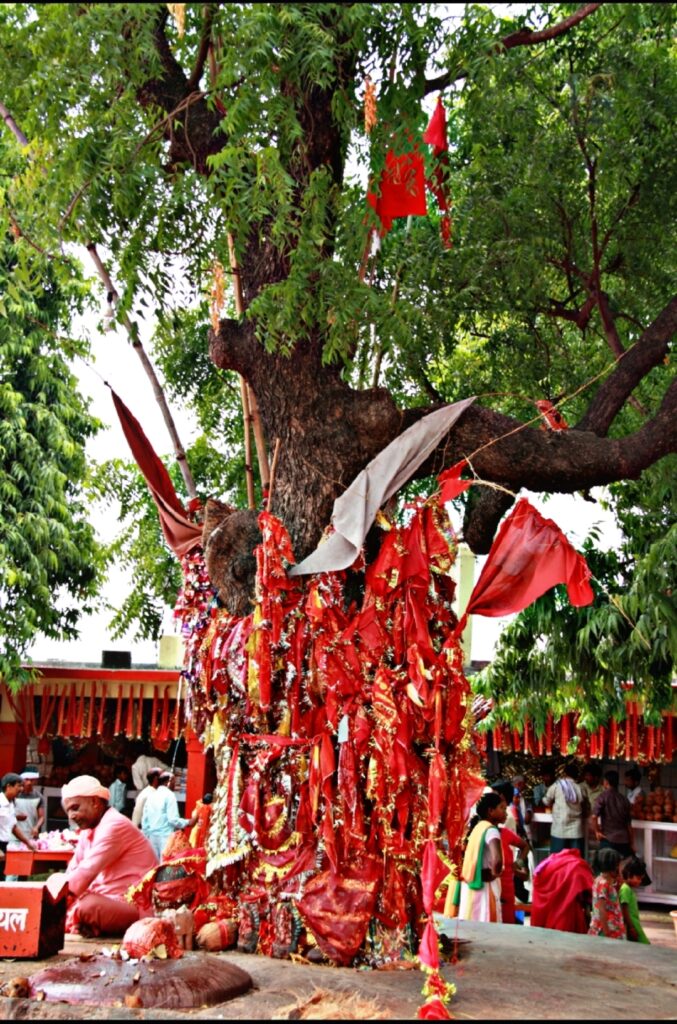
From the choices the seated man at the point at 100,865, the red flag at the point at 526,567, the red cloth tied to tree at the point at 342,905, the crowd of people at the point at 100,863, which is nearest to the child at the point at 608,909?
the red cloth tied to tree at the point at 342,905

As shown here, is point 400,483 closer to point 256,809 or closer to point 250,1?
point 256,809

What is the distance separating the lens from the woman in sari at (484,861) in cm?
823

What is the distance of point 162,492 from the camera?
8648 millimetres

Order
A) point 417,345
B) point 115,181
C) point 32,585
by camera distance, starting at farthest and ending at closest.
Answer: point 32,585, point 417,345, point 115,181

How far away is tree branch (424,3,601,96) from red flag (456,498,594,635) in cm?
302

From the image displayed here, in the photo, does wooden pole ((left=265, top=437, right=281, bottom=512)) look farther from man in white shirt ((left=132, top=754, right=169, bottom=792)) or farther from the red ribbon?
man in white shirt ((left=132, top=754, right=169, bottom=792))

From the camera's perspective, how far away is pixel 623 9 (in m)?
8.55

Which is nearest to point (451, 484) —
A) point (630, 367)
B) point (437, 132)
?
point (630, 367)

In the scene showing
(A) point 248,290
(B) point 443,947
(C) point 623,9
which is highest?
(C) point 623,9

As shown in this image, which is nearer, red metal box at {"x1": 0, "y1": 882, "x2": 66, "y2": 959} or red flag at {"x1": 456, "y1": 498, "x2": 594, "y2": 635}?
red metal box at {"x1": 0, "y1": 882, "x2": 66, "y2": 959}

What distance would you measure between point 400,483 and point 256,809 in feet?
7.60

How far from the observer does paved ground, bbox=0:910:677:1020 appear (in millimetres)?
5648

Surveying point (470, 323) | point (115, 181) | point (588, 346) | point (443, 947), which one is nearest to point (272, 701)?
point (443, 947)

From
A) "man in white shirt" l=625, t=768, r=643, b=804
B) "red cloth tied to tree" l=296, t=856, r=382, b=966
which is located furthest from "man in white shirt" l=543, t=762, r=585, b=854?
"red cloth tied to tree" l=296, t=856, r=382, b=966
